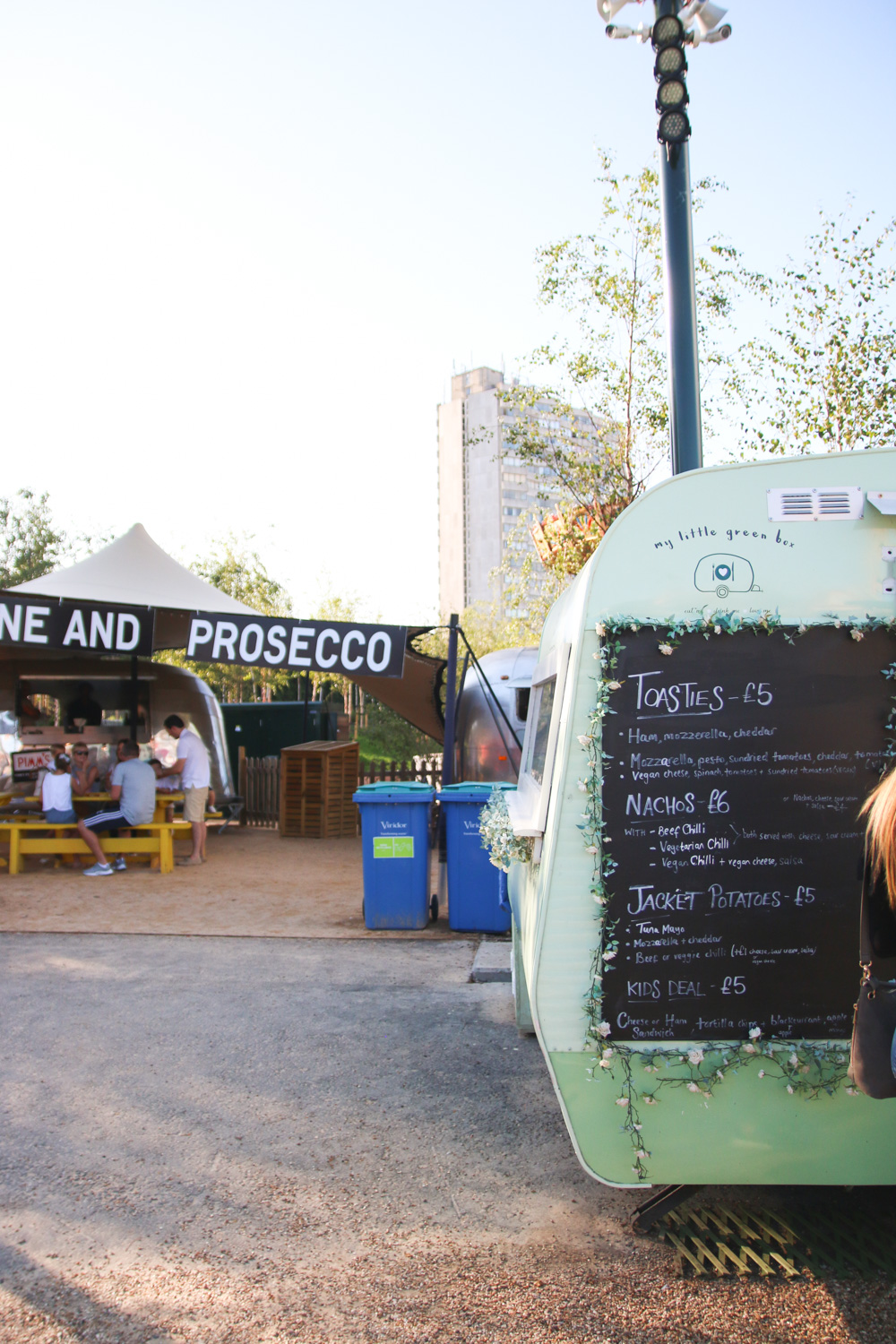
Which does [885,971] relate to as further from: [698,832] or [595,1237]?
[595,1237]

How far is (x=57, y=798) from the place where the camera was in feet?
35.4

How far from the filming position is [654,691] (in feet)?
10.6

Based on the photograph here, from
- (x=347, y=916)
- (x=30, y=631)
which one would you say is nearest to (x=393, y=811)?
(x=347, y=916)

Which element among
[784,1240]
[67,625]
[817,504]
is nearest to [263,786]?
[67,625]

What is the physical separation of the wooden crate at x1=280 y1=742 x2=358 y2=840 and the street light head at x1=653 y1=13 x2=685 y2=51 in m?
10.0

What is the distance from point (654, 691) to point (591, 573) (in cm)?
45

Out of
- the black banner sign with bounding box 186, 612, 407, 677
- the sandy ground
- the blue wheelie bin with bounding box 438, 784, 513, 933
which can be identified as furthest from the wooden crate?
the blue wheelie bin with bounding box 438, 784, 513, 933

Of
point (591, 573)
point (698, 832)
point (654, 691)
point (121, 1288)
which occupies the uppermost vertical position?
point (591, 573)

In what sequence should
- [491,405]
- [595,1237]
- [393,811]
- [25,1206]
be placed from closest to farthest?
[595,1237] < [25,1206] < [393,811] < [491,405]

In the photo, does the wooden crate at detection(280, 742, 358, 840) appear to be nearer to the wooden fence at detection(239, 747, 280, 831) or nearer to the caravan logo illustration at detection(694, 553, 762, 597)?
the wooden fence at detection(239, 747, 280, 831)

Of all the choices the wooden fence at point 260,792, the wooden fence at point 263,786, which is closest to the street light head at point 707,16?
the wooden fence at point 263,786

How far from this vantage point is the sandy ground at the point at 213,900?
27.0 feet

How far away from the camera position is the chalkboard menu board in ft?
10.5

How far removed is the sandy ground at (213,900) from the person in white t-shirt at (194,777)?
0.40 meters
